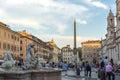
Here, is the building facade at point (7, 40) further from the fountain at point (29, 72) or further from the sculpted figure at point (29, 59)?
the fountain at point (29, 72)

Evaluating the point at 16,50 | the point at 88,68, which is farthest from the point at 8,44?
the point at 88,68

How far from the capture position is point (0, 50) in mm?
68812

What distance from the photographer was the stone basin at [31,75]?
14531mm

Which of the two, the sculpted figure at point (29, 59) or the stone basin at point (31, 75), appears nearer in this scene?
the stone basin at point (31, 75)

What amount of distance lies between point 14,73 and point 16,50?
7274 centimetres

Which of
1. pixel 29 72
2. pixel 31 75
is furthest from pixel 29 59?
pixel 29 72

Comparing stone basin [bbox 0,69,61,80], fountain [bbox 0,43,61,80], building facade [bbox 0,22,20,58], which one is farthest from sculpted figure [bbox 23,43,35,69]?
building facade [bbox 0,22,20,58]

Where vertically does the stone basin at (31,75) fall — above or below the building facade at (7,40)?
below

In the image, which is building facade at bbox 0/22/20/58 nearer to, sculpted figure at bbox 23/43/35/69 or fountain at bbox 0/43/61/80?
sculpted figure at bbox 23/43/35/69

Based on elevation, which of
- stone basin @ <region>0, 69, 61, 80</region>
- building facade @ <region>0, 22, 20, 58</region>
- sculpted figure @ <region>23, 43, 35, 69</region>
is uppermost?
building facade @ <region>0, 22, 20, 58</region>

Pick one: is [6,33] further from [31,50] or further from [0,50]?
[31,50]

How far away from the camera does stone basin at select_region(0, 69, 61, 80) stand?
1453 centimetres

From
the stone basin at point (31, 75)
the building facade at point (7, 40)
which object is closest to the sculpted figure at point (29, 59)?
the stone basin at point (31, 75)

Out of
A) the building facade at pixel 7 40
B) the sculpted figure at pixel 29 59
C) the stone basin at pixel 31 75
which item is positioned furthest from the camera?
the building facade at pixel 7 40
